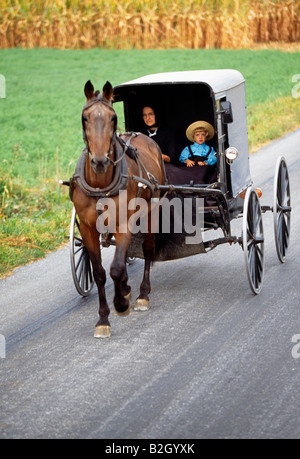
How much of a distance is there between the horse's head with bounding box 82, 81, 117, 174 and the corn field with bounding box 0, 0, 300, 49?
29864 millimetres

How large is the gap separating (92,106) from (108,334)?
6.63 feet

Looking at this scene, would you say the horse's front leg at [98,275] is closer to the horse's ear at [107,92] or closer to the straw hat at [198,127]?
the horse's ear at [107,92]

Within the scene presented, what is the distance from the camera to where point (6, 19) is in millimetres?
34844

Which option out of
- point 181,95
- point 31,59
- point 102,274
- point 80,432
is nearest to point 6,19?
point 31,59

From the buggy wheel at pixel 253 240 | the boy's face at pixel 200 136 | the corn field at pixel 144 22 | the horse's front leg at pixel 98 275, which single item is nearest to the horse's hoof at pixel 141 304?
the horse's front leg at pixel 98 275

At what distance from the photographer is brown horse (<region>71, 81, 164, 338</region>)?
19.8 feet

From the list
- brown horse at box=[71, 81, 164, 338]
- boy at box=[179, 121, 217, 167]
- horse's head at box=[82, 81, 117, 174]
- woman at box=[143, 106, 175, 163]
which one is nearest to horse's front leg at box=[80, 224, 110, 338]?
brown horse at box=[71, 81, 164, 338]

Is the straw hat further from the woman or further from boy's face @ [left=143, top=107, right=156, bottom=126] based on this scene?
boy's face @ [left=143, top=107, right=156, bottom=126]

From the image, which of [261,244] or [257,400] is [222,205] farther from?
[257,400]

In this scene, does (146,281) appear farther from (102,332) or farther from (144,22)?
(144,22)

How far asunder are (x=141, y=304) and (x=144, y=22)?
30.1m

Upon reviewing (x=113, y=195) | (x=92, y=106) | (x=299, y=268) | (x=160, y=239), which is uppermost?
(x=92, y=106)

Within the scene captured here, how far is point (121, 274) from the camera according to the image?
6551 millimetres

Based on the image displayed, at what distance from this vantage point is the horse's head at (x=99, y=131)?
598 centimetres
